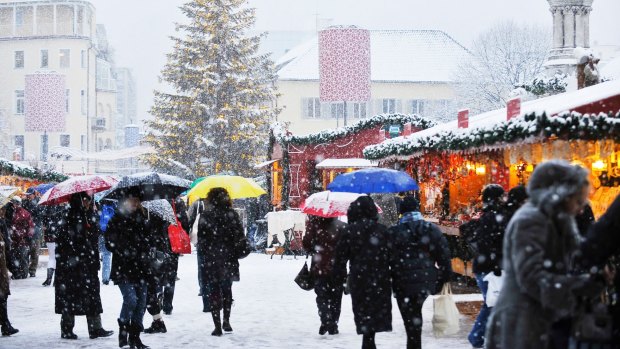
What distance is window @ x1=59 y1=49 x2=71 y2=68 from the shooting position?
81812 mm

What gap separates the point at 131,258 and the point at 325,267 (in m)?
2.30

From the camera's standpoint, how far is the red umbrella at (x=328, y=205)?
39.2ft

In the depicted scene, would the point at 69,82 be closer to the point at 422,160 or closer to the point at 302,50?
the point at 302,50

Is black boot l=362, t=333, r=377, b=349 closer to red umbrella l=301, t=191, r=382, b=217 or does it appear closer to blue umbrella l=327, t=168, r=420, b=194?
red umbrella l=301, t=191, r=382, b=217

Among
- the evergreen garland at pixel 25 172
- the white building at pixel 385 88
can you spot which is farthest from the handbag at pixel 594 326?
the white building at pixel 385 88

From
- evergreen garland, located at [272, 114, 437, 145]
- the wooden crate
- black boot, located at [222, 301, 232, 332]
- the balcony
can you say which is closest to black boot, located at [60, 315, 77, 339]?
black boot, located at [222, 301, 232, 332]

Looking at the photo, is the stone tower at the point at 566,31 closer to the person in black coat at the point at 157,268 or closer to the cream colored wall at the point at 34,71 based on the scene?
the person in black coat at the point at 157,268

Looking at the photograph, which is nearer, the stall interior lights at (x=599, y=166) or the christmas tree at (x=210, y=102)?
the stall interior lights at (x=599, y=166)

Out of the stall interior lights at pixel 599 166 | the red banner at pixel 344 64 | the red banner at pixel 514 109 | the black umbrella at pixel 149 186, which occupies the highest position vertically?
the red banner at pixel 344 64

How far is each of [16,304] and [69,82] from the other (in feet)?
224

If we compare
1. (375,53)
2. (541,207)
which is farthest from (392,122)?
(375,53)

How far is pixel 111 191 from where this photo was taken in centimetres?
1116

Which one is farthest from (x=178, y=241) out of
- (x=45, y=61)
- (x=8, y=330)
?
(x=45, y=61)

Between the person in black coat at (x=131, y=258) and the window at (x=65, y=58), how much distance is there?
73.8 meters
